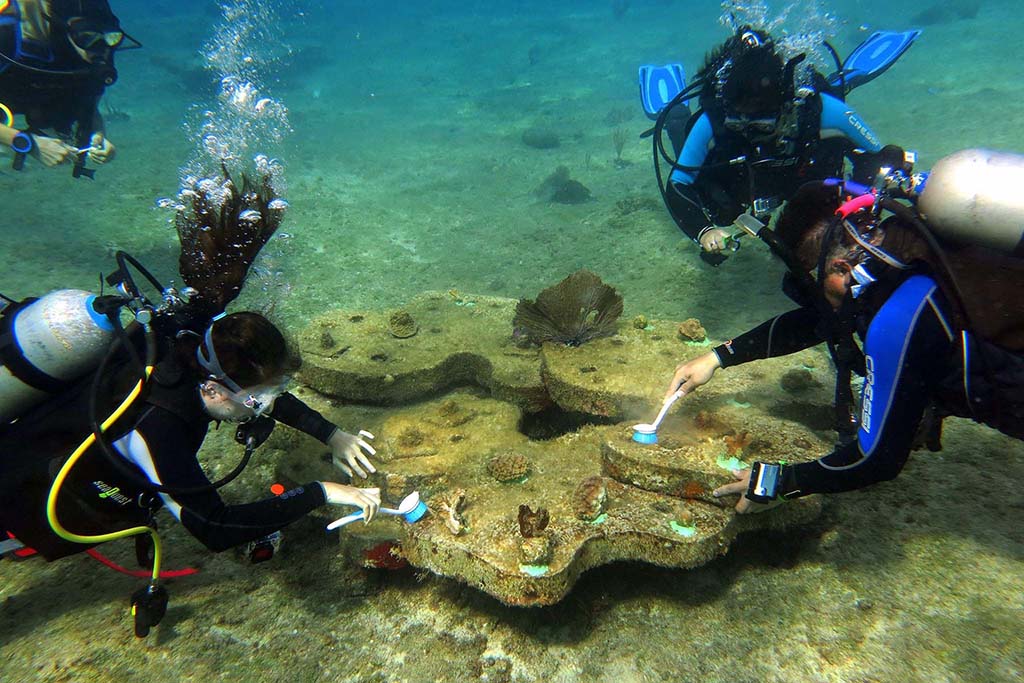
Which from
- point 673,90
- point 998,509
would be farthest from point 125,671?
point 673,90

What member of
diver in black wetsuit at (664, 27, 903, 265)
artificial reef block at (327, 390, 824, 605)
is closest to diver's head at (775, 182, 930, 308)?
artificial reef block at (327, 390, 824, 605)

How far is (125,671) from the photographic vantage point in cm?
260

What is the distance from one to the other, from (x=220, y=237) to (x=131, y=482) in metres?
2.06

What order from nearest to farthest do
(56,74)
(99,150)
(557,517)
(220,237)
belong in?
1. (557,517)
2. (220,237)
3. (56,74)
4. (99,150)

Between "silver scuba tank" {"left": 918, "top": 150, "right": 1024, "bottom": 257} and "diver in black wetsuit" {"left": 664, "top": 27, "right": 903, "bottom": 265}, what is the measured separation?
10.8 ft

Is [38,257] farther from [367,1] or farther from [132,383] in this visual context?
[367,1]

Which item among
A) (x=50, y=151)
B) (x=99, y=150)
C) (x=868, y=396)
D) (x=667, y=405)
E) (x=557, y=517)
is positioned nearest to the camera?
(x=868, y=396)

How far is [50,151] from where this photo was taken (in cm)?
673

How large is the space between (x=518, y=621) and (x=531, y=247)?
8473mm

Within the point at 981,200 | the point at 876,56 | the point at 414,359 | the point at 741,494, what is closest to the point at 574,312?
the point at 414,359

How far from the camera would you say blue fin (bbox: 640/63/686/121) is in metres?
10.1

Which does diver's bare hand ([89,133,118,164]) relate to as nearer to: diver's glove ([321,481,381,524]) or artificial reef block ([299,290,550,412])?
artificial reef block ([299,290,550,412])

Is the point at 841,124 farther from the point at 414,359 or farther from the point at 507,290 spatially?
the point at 414,359

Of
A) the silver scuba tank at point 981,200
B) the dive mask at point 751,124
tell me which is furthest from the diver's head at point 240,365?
the dive mask at point 751,124
